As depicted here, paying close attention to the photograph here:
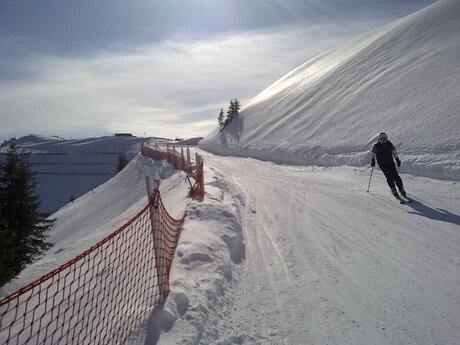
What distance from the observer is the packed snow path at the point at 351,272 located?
361 centimetres

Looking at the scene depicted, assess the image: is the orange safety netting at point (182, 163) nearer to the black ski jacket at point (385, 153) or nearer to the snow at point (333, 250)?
the snow at point (333, 250)

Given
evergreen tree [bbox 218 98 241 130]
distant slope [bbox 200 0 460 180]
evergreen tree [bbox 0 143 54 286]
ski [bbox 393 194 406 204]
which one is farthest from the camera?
evergreen tree [bbox 218 98 241 130]

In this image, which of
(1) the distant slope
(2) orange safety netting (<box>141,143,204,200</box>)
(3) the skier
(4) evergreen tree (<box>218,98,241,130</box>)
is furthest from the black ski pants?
(4) evergreen tree (<box>218,98,241,130</box>)

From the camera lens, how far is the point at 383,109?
60.2 feet

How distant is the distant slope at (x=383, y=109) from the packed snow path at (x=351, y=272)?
4605 mm

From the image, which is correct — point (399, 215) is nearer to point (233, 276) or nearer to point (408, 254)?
point (408, 254)

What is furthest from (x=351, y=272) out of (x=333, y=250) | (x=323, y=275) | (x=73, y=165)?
(x=73, y=165)

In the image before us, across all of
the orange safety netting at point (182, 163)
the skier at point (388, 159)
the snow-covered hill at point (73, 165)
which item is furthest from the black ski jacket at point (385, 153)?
the snow-covered hill at point (73, 165)

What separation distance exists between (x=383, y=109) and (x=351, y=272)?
16142mm

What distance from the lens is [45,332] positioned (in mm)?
4273

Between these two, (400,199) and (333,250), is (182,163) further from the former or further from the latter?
(333,250)

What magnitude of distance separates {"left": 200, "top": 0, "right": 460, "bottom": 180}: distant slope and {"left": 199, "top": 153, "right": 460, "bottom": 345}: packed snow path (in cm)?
460

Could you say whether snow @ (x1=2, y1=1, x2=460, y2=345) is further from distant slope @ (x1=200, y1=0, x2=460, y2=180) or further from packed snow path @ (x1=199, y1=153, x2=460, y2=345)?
distant slope @ (x1=200, y1=0, x2=460, y2=180)

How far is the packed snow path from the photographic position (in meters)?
3.61
